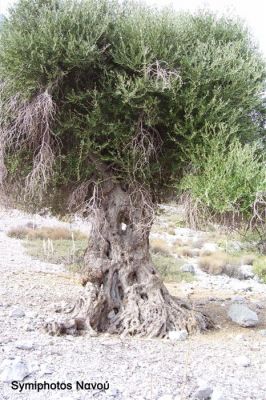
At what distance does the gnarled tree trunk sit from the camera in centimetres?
915

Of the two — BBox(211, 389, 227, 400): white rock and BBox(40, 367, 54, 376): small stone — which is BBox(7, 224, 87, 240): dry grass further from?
BBox(211, 389, 227, 400): white rock

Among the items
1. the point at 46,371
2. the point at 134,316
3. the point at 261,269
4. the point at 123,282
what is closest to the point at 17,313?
the point at 123,282

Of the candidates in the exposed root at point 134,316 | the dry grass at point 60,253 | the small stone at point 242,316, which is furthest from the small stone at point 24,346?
the dry grass at point 60,253

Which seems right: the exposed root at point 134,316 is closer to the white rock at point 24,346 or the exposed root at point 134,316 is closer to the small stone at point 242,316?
the small stone at point 242,316

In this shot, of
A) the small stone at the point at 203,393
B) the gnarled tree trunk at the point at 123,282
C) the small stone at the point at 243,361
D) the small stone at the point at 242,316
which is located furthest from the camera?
the small stone at the point at 242,316

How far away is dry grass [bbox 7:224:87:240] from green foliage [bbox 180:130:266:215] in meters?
22.2

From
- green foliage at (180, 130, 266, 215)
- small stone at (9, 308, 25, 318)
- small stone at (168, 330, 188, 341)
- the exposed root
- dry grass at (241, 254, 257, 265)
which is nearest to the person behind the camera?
green foliage at (180, 130, 266, 215)

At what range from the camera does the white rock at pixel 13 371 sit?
5.79m

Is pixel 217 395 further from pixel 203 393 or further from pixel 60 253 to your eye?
pixel 60 253

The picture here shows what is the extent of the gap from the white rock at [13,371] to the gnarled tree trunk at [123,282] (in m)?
2.88

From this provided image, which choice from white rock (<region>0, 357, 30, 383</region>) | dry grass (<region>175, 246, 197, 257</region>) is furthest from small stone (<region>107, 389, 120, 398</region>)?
dry grass (<region>175, 246, 197, 257</region>)

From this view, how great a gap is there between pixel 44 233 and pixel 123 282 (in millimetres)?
21467

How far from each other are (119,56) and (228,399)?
17.8 feet

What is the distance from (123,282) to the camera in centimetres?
956
